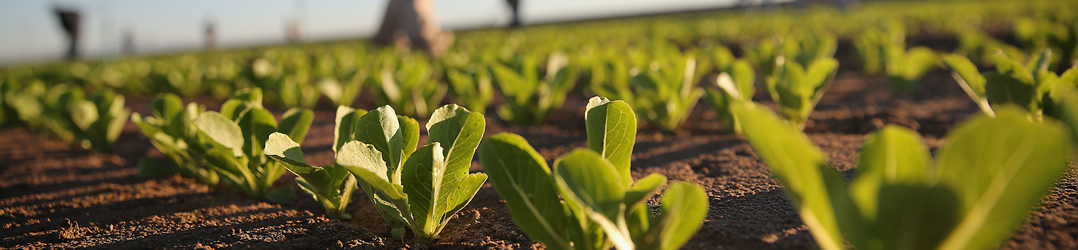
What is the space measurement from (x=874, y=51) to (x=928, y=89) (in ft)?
3.32

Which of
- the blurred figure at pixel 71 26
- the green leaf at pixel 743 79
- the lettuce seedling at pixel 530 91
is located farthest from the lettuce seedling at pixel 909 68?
the blurred figure at pixel 71 26

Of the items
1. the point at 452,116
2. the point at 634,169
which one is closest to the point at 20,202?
the point at 452,116

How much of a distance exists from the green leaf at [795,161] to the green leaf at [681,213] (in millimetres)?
171

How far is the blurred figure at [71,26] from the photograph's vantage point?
848 inches

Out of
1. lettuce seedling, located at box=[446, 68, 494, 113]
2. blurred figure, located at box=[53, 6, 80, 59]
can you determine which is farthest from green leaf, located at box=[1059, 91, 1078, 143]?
blurred figure, located at box=[53, 6, 80, 59]

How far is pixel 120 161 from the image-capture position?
2725mm

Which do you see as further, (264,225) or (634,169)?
(634,169)

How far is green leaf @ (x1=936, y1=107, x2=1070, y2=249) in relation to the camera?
64 cm

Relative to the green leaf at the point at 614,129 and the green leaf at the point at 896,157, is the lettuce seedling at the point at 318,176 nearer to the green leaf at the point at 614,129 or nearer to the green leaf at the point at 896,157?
the green leaf at the point at 614,129

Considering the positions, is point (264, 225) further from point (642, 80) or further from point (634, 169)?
point (642, 80)

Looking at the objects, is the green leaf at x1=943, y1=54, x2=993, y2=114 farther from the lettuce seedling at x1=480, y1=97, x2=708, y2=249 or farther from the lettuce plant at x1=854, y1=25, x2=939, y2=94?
the lettuce plant at x1=854, y1=25, x2=939, y2=94

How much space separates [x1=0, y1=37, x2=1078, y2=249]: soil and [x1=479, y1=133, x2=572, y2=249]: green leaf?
0.77 feet

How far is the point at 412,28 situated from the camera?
33.8 feet

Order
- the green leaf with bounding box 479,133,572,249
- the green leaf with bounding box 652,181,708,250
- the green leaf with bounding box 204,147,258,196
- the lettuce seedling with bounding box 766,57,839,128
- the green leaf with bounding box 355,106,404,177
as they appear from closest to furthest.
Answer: the green leaf with bounding box 652,181,708,250 → the green leaf with bounding box 479,133,572,249 → the green leaf with bounding box 355,106,404,177 → the green leaf with bounding box 204,147,258,196 → the lettuce seedling with bounding box 766,57,839,128
